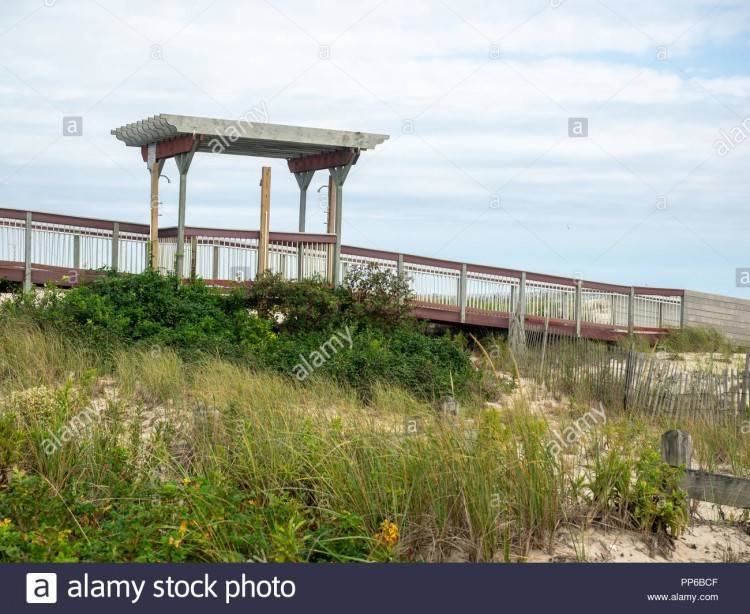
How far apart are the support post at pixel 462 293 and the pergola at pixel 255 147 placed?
3.41 metres

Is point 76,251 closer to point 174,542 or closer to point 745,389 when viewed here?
point 745,389

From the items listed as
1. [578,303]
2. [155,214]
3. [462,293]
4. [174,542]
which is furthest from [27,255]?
[174,542]

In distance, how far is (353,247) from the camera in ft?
74.0

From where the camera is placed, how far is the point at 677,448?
8547 mm

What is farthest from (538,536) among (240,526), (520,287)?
(520,287)

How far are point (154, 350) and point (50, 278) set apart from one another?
275 inches

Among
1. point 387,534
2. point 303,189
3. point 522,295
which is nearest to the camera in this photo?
point 387,534

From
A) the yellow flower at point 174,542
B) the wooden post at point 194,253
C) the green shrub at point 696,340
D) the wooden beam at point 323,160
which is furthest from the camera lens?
the green shrub at point 696,340

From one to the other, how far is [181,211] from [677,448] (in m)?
14.4

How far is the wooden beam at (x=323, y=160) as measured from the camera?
22156 millimetres

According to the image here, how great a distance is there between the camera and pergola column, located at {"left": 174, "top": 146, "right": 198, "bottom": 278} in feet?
67.9

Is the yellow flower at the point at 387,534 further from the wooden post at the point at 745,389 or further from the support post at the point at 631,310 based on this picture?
the support post at the point at 631,310

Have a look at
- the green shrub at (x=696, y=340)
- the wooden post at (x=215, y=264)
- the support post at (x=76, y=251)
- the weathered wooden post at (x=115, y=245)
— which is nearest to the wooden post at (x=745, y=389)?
the wooden post at (x=215, y=264)

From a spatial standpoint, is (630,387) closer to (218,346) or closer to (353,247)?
(218,346)
